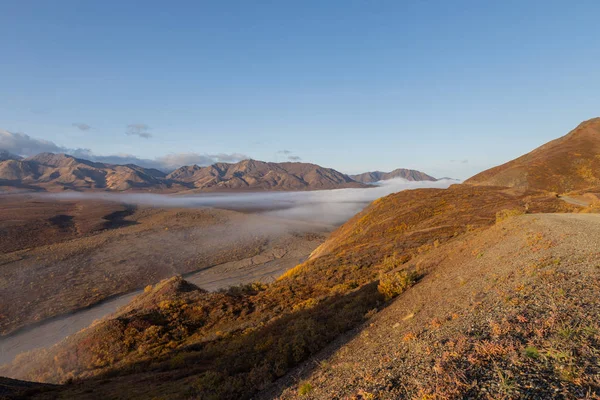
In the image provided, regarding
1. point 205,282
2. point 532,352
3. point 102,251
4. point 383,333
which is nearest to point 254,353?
point 383,333

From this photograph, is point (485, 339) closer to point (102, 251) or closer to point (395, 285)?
point (395, 285)

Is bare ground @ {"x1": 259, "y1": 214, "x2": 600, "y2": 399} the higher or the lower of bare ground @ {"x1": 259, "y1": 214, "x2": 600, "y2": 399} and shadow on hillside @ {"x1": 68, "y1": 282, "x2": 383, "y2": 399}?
the higher

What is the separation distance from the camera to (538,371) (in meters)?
5.30

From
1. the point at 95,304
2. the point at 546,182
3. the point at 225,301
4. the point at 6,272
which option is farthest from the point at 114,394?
the point at 546,182

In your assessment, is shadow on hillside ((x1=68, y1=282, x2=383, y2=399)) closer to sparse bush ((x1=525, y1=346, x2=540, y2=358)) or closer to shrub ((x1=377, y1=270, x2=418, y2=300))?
shrub ((x1=377, y1=270, x2=418, y2=300))

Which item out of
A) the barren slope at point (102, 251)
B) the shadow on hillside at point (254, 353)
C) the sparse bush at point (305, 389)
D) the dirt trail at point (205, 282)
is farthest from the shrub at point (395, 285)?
the barren slope at point (102, 251)

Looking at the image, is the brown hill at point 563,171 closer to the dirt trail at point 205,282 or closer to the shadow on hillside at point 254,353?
the dirt trail at point 205,282

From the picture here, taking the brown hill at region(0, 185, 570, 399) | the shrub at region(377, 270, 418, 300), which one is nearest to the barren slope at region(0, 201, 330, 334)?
the brown hill at region(0, 185, 570, 399)

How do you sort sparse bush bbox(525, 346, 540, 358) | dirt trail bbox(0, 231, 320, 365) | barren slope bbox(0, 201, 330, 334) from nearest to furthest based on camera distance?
sparse bush bbox(525, 346, 540, 358), dirt trail bbox(0, 231, 320, 365), barren slope bbox(0, 201, 330, 334)

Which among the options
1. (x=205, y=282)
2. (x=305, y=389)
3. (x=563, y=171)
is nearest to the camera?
(x=305, y=389)

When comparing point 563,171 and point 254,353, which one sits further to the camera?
point 563,171

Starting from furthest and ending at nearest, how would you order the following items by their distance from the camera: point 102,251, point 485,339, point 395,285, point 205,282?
point 102,251 → point 205,282 → point 395,285 → point 485,339

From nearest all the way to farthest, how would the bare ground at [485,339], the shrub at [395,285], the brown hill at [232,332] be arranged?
the bare ground at [485,339]
the brown hill at [232,332]
the shrub at [395,285]

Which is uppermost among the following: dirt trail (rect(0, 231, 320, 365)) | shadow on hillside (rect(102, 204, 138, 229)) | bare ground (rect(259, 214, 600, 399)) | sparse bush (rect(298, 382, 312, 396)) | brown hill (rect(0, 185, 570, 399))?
bare ground (rect(259, 214, 600, 399))
